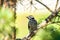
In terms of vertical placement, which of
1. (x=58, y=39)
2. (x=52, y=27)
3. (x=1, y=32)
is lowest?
(x=58, y=39)

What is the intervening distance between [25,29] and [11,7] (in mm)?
1610

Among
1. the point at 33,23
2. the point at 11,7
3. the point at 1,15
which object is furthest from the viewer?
the point at 33,23

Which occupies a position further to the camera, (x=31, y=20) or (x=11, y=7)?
(x=31, y=20)

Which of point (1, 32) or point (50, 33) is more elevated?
point (1, 32)

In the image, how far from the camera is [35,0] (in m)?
1.98

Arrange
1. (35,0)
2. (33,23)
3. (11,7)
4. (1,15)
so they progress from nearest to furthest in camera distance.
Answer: (1,15) < (11,7) < (35,0) < (33,23)

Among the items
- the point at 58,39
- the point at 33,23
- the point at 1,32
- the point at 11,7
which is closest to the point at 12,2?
the point at 11,7

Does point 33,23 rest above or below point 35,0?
below

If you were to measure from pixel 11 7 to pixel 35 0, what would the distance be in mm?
566

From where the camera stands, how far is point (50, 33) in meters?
2.62

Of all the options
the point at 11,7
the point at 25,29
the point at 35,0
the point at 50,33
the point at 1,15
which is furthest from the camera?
the point at 25,29

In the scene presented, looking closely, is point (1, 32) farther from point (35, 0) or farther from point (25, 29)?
point (25, 29)

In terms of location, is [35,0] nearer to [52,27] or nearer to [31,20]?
[31,20]

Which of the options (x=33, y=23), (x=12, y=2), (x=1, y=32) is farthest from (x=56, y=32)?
(x=1, y=32)
